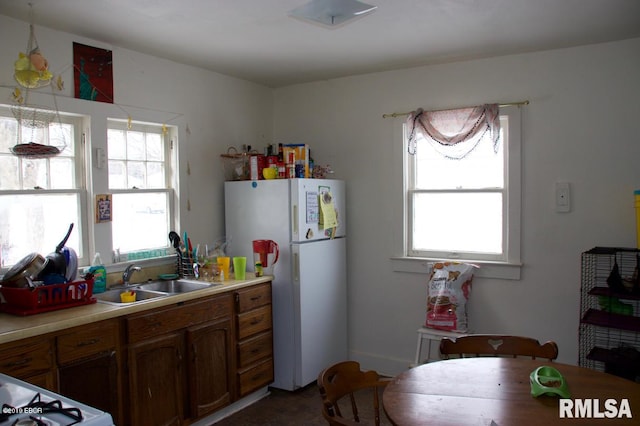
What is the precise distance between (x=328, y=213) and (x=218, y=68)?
4.58 ft

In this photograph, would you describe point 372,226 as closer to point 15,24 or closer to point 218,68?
point 218,68

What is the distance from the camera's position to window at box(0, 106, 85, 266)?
110 inches

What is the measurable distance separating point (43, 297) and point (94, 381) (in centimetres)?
49

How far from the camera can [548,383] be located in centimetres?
190

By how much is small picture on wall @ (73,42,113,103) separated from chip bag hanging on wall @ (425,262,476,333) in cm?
253

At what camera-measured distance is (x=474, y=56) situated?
11.9 feet

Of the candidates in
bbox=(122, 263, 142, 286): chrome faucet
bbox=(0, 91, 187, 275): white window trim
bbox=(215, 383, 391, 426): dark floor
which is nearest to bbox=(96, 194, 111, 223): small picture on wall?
bbox=(0, 91, 187, 275): white window trim

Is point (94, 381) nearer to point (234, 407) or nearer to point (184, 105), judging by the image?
point (234, 407)

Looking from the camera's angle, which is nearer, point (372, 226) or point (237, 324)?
point (237, 324)

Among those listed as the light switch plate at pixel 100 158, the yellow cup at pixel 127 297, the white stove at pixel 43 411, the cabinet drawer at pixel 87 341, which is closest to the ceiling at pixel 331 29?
the light switch plate at pixel 100 158

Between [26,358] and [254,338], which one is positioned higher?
[26,358]

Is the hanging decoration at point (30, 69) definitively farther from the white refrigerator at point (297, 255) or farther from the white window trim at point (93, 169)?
the white refrigerator at point (297, 255)

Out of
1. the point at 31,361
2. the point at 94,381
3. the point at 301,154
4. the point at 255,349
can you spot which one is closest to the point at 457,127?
the point at 301,154

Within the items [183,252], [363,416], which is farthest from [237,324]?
[363,416]
